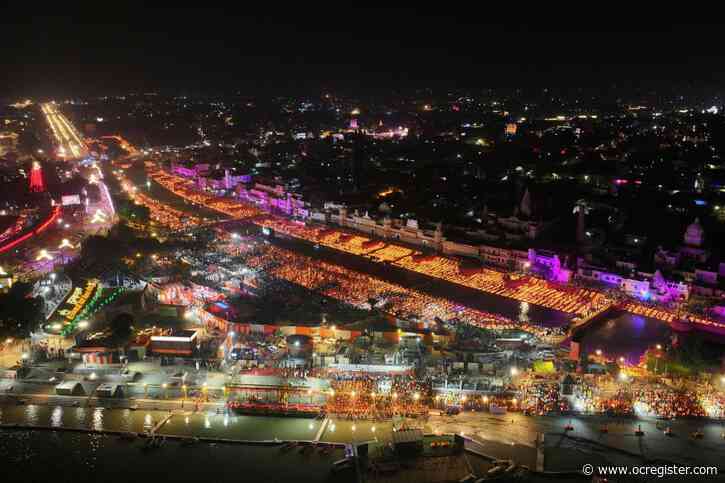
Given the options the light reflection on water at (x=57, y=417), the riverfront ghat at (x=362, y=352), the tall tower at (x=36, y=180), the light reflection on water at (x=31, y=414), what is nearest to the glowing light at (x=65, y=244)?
the riverfront ghat at (x=362, y=352)

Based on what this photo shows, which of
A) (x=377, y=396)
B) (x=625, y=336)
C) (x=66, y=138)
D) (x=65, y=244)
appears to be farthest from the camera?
(x=66, y=138)

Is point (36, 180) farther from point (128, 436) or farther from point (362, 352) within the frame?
point (362, 352)

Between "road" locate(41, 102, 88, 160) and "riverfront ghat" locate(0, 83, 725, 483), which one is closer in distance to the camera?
"riverfront ghat" locate(0, 83, 725, 483)

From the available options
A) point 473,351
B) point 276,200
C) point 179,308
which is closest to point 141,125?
point 276,200

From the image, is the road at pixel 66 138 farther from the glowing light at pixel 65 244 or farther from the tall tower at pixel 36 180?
the glowing light at pixel 65 244

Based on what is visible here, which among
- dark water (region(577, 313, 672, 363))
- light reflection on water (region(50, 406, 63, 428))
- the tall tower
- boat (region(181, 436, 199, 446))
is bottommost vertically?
boat (region(181, 436, 199, 446))

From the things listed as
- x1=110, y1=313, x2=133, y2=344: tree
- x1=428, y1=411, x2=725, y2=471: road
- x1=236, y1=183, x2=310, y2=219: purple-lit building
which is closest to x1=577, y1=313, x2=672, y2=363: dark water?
x1=428, y1=411, x2=725, y2=471: road

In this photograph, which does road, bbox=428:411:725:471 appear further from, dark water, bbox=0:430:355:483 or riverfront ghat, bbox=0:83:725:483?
dark water, bbox=0:430:355:483

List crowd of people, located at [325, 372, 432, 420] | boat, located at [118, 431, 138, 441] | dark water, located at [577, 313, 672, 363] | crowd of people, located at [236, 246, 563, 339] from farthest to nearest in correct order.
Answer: crowd of people, located at [236, 246, 563, 339] < dark water, located at [577, 313, 672, 363] < crowd of people, located at [325, 372, 432, 420] < boat, located at [118, 431, 138, 441]

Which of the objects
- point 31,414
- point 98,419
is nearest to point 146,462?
point 98,419
